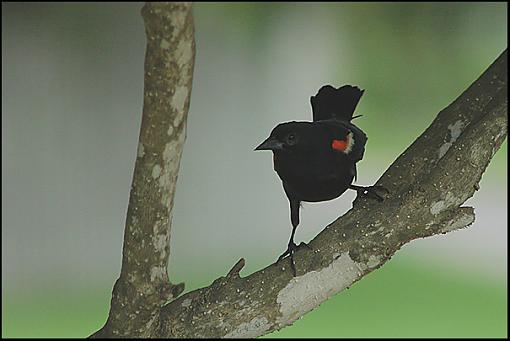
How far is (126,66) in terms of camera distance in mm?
3645

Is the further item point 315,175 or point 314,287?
point 315,175

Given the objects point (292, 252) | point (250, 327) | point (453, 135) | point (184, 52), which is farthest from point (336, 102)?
point (184, 52)

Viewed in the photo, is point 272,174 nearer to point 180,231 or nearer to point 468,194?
point 180,231

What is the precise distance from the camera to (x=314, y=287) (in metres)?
1.09

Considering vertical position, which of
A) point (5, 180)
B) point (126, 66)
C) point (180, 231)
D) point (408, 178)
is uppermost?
point (126, 66)

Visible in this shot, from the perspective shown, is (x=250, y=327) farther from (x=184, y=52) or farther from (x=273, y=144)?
(x=184, y=52)

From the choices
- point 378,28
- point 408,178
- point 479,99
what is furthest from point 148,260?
point 378,28

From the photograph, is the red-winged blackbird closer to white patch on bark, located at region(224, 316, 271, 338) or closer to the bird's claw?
the bird's claw

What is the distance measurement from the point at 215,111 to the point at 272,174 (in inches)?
20.8

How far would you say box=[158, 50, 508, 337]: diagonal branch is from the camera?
3.52 feet

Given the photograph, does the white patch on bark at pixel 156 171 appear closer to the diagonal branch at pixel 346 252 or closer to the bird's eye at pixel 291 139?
the diagonal branch at pixel 346 252

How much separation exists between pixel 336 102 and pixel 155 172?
0.57 m

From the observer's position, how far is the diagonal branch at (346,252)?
107cm

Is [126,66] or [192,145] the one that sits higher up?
[126,66]
